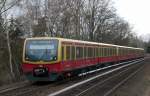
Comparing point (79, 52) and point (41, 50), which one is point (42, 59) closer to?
point (41, 50)

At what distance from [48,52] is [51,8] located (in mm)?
20899

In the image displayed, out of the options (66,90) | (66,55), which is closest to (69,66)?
(66,55)

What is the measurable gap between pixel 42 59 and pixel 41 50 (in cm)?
57

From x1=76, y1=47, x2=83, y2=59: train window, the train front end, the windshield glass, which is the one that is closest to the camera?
the train front end

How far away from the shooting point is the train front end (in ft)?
66.9

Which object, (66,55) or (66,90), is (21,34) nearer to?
(66,55)

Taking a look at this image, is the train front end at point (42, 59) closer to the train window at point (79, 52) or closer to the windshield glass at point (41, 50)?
the windshield glass at point (41, 50)

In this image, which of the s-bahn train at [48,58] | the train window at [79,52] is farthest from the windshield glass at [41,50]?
the train window at [79,52]

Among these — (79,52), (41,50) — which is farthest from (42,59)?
(79,52)

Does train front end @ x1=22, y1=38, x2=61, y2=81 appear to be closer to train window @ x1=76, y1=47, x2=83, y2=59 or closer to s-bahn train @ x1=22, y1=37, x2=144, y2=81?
s-bahn train @ x1=22, y1=37, x2=144, y2=81

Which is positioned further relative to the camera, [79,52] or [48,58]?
[79,52]

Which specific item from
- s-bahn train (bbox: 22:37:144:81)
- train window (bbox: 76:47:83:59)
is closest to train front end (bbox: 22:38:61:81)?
s-bahn train (bbox: 22:37:144:81)

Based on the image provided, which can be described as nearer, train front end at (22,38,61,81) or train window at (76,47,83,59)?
train front end at (22,38,61,81)

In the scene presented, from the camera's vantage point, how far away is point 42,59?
67.7ft
